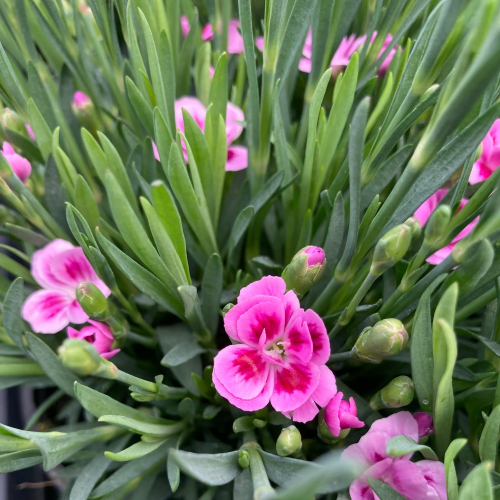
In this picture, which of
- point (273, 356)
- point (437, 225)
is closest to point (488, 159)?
point (437, 225)

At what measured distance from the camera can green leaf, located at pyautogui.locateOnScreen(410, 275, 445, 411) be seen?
0.36m

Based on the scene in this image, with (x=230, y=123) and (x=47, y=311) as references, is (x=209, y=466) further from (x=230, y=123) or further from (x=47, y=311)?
(x=230, y=123)

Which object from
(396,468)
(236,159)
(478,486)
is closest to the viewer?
Answer: (478,486)

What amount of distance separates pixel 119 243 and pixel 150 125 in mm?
147

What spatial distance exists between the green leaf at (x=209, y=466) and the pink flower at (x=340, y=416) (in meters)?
0.08

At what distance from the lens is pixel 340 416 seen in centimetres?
40

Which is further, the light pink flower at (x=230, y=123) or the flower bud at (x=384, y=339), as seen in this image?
the light pink flower at (x=230, y=123)

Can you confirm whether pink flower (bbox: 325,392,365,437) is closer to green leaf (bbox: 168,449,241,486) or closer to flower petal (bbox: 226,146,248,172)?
green leaf (bbox: 168,449,241,486)

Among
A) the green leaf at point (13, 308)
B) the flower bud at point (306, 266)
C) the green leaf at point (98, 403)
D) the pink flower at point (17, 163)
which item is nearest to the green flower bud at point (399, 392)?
the flower bud at point (306, 266)

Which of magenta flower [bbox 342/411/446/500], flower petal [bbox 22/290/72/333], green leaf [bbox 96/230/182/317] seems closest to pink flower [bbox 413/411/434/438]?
magenta flower [bbox 342/411/446/500]

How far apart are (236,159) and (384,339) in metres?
0.31

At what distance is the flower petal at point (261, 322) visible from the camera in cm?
39

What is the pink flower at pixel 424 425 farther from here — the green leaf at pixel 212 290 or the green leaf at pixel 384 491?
the green leaf at pixel 212 290

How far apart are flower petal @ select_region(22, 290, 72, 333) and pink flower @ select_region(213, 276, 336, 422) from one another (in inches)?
→ 7.3
